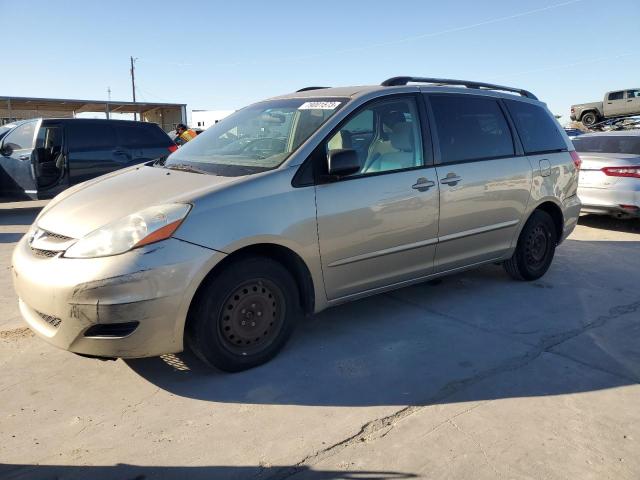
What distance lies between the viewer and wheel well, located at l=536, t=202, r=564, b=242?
17.4ft

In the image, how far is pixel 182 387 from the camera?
10.6 feet

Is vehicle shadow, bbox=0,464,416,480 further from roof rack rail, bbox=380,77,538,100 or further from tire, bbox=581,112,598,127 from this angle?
tire, bbox=581,112,598,127

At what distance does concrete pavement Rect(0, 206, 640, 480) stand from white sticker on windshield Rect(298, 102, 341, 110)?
166cm

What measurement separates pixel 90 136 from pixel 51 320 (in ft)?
24.3

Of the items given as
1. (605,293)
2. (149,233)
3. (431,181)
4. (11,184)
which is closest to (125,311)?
(149,233)

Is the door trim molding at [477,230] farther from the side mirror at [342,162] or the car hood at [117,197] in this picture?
the car hood at [117,197]

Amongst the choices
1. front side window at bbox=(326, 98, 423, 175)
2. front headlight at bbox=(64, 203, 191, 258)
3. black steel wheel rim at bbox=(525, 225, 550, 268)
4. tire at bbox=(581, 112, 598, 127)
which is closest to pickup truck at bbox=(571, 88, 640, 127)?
tire at bbox=(581, 112, 598, 127)

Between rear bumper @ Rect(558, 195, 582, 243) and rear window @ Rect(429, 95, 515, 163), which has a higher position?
rear window @ Rect(429, 95, 515, 163)

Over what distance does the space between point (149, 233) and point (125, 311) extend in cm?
44

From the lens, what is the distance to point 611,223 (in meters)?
8.90

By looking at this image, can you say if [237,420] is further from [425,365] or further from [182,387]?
[425,365]

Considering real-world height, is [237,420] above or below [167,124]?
below

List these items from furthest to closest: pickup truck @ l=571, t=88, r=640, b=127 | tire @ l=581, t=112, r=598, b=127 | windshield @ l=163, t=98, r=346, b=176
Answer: tire @ l=581, t=112, r=598, b=127 < pickup truck @ l=571, t=88, r=640, b=127 < windshield @ l=163, t=98, r=346, b=176

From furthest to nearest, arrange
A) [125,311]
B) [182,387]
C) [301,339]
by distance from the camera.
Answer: [301,339]
[182,387]
[125,311]
